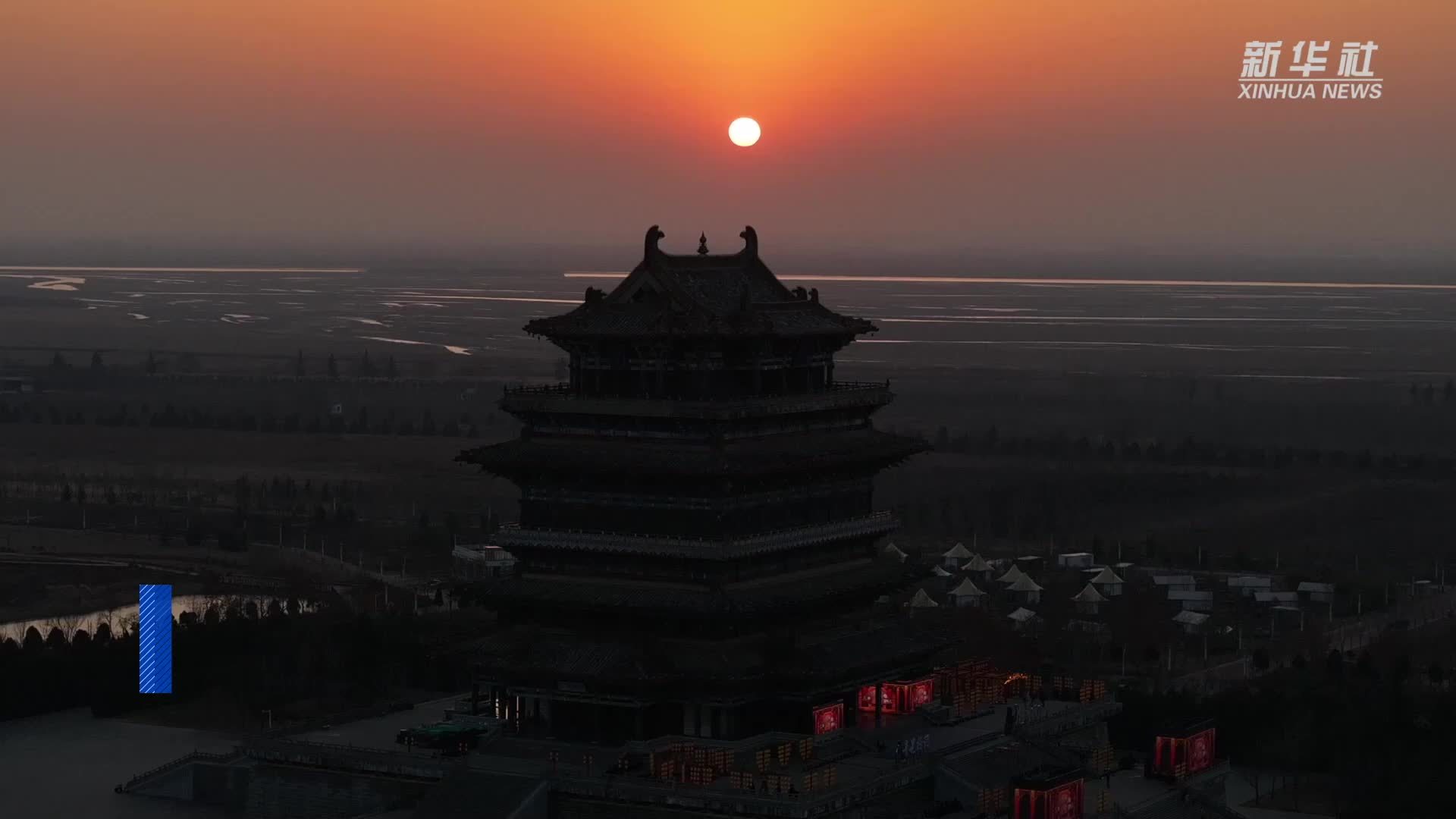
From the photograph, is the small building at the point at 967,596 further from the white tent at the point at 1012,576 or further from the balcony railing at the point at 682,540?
the balcony railing at the point at 682,540

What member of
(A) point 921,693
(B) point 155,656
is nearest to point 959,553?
(B) point 155,656

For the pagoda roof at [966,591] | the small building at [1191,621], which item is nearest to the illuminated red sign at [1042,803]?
the small building at [1191,621]

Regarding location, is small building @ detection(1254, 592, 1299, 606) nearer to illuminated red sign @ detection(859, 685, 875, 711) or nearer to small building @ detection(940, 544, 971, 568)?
small building @ detection(940, 544, 971, 568)

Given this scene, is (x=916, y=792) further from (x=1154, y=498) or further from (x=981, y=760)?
(x=1154, y=498)

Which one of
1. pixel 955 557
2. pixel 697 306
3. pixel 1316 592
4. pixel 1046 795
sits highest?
pixel 697 306

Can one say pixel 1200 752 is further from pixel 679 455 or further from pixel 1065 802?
pixel 679 455

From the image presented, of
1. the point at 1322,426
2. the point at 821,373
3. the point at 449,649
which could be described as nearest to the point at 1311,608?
the point at 821,373
